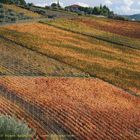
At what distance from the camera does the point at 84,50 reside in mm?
58750

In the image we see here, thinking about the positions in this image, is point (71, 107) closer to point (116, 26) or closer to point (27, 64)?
point (27, 64)

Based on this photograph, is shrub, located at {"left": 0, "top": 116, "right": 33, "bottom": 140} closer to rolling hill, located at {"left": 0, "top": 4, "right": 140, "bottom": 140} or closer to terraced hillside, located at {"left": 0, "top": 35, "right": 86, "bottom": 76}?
rolling hill, located at {"left": 0, "top": 4, "right": 140, "bottom": 140}

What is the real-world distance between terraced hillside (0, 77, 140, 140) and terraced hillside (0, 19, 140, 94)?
216 inches

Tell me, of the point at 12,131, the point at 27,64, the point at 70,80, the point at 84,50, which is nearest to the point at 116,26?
the point at 84,50

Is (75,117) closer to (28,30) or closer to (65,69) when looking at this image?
(65,69)

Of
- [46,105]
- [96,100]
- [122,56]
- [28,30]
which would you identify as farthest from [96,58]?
[46,105]

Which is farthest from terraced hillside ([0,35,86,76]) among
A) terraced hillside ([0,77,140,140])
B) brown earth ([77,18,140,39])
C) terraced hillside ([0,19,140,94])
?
brown earth ([77,18,140,39])

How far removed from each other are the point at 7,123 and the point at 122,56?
39708 mm

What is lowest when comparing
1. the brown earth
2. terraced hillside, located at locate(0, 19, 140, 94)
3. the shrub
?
the brown earth

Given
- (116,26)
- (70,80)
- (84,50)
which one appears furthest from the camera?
(116,26)

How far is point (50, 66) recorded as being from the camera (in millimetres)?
46531

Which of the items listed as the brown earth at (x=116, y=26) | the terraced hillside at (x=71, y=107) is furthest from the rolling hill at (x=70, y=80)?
the brown earth at (x=116, y=26)

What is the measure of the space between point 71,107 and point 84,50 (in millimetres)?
27143

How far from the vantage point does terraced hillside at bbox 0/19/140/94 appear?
47.8 m
